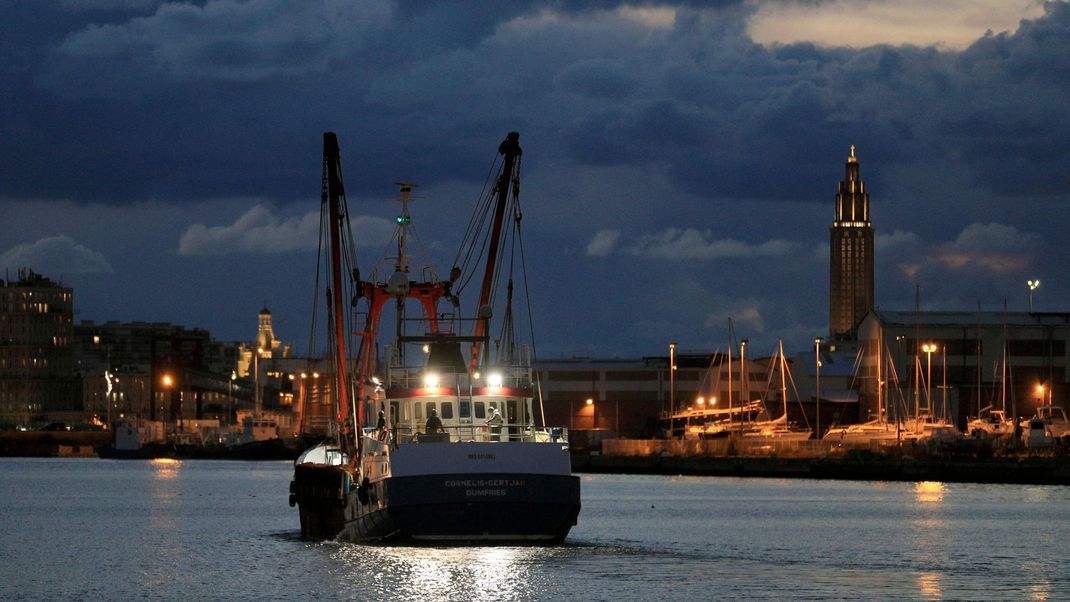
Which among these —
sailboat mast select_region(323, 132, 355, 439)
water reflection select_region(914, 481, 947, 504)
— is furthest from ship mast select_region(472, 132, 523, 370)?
water reflection select_region(914, 481, 947, 504)

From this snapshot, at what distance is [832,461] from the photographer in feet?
491

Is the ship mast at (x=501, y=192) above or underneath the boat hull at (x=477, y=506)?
above

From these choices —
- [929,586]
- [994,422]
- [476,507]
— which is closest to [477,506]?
[476,507]

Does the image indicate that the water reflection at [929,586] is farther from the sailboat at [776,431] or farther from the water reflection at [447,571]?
the sailboat at [776,431]

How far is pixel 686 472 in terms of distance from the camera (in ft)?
541

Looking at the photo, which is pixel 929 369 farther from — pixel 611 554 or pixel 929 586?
pixel 929 586

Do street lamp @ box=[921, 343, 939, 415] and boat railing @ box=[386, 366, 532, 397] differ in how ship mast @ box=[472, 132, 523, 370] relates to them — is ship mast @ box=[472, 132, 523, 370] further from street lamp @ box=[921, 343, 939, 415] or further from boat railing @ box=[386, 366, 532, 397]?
street lamp @ box=[921, 343, 939, 415]

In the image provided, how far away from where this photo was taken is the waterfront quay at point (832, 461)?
136750mm

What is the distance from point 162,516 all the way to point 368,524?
4036cm

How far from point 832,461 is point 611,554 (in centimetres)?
8466

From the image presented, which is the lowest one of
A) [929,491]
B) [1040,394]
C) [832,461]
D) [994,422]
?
[929,491]

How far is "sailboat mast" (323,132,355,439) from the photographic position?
80.9 meters

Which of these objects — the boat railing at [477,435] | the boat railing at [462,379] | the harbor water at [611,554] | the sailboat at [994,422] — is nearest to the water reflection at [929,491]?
the harbor water at [611,554]

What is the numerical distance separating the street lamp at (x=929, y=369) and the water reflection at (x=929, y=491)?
536 inches
